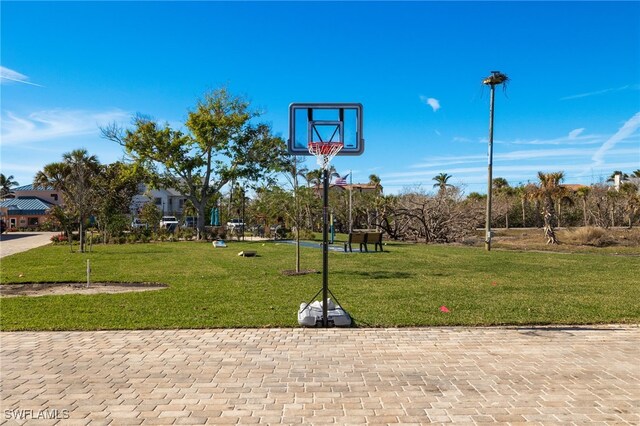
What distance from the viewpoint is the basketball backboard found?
7.84m

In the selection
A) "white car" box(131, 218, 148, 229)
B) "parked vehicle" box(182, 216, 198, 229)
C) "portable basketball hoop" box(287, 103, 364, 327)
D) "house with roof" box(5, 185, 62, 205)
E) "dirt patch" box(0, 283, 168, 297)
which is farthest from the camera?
"house with roof" box(5, 185, 62, 205)

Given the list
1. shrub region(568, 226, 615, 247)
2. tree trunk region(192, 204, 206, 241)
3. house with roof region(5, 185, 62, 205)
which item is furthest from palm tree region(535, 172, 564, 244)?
house with roof region(5, 185, 62, 205)

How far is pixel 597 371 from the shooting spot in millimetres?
5129

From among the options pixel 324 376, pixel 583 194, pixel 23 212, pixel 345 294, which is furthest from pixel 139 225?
pixel 583 194

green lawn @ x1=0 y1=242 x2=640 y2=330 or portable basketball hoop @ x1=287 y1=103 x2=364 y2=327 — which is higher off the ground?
portable basketball hoop @ x1=287 y1=103 x2=364 y2=327

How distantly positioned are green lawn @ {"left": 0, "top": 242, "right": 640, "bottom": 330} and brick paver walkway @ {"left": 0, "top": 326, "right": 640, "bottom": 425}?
2.32 ft

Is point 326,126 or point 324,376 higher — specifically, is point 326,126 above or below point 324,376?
above

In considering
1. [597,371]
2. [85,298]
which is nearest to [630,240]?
[597,371]

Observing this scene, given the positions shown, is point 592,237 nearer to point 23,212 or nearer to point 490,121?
point 490,121

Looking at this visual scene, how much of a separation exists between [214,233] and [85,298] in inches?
925

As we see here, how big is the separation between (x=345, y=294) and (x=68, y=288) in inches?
235

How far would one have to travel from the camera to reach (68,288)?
10234 mm

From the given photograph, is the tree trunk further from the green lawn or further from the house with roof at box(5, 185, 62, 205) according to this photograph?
the house with roof at box(5, 185, 62, 205)

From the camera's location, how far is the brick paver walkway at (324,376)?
4.06 meters
